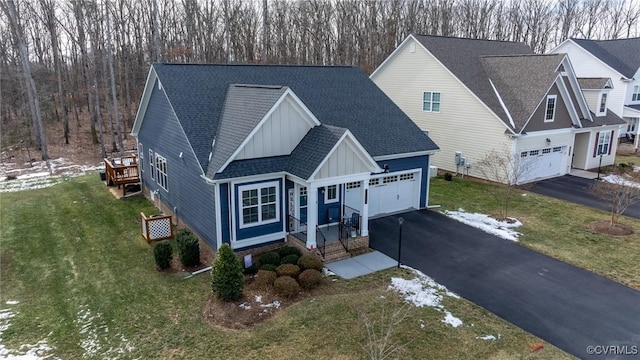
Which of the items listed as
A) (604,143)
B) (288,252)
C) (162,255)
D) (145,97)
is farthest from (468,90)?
(162,255)

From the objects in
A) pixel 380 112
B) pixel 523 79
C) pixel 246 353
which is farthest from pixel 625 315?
pixel 523 79

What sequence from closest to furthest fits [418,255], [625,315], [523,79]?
[625,315], [418,255], [523,79]

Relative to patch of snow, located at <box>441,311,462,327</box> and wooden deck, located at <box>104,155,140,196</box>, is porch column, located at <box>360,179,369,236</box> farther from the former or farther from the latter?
wooden deck, located at <box>104,155,140,196</box>

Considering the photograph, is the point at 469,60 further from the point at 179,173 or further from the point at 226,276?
the point at 226,276

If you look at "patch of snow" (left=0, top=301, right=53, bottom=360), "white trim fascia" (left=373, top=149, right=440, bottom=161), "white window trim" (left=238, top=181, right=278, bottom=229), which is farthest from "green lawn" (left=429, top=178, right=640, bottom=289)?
"patch of snow" (left=0, top=301, right=53, bottom=360)

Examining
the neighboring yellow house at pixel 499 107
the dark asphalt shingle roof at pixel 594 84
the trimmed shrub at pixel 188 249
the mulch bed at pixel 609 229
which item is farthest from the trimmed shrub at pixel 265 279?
the dark asphalt shingle roof at pixel 594 84

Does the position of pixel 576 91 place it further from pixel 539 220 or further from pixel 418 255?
pixel 418 255
